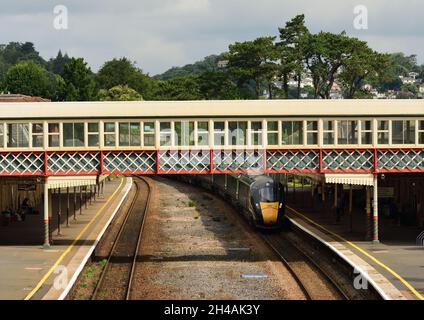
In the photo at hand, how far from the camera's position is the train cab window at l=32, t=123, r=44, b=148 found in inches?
1428

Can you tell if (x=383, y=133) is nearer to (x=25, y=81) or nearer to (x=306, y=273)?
(x=306, y=273)

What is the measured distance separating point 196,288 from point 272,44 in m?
91.4

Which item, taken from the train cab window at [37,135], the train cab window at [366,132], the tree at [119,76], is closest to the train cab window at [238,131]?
the train cab window at [366,132]

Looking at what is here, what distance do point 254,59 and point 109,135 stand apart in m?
82.7

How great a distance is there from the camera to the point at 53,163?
1427 inches

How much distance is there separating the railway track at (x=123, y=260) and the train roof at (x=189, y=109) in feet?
20.6

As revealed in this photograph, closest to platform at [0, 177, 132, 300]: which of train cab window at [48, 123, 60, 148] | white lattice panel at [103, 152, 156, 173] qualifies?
white lattice panel at [103, 152, 156, 173]

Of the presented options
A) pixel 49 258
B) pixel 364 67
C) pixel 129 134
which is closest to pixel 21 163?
pixel 129 134

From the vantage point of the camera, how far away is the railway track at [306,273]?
1096 inches

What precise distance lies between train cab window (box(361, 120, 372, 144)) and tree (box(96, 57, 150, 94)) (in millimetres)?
119289

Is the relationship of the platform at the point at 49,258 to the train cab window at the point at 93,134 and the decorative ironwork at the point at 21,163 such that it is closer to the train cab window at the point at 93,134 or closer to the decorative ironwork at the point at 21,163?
the decorative ironwork at the point at 21,163

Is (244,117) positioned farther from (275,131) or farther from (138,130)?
(138,130)

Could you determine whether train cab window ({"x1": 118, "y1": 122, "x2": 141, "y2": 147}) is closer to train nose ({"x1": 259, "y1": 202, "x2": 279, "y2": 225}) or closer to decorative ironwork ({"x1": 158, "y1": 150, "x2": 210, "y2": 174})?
decorative ironwork ({"x1": 158, "y1": 150, "x2": 210, "y2": 174})
